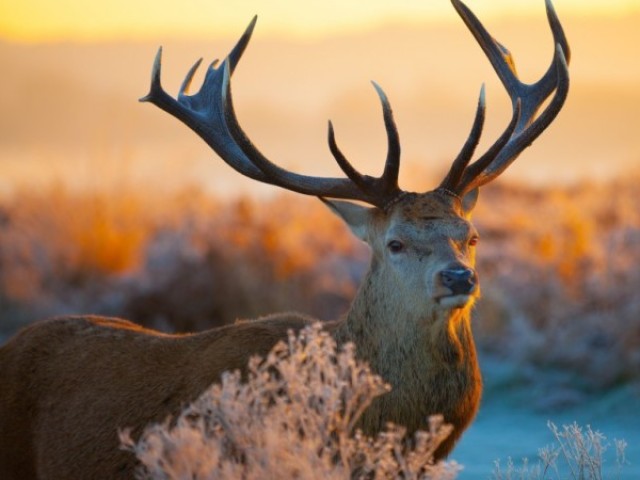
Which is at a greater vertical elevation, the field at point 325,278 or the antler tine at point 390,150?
the field at point 325,278

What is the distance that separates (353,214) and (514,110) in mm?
1063

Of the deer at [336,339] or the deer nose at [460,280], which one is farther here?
the deer at [336,339]

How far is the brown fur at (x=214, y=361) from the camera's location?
222 inches

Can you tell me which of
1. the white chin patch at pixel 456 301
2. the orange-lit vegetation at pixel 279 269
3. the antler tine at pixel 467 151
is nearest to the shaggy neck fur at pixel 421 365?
the white chin patch at pixel 456 301

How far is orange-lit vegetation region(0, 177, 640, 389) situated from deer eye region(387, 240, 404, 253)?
171 inches

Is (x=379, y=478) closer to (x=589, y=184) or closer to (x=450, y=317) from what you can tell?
(x=450, y=317)

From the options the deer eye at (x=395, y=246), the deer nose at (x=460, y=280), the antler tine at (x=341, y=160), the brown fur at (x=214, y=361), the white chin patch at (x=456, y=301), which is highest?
the antler tine at (x=341, y=160)

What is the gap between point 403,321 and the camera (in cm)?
574

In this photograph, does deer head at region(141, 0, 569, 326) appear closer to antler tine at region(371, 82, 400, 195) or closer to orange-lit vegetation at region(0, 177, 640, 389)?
antler tine at region(371, 82, 400, 195)

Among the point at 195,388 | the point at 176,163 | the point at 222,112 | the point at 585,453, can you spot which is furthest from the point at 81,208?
the point at 585,453

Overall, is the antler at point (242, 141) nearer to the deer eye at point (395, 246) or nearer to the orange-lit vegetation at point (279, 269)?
the deer eye at point (395, 246)

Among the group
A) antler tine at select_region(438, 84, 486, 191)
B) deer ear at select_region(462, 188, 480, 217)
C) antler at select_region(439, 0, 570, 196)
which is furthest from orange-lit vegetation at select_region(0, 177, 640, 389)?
antler tine at select_region(438, 84, 486, 191)

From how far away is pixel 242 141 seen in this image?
251 inches

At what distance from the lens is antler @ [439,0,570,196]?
6.11 m
